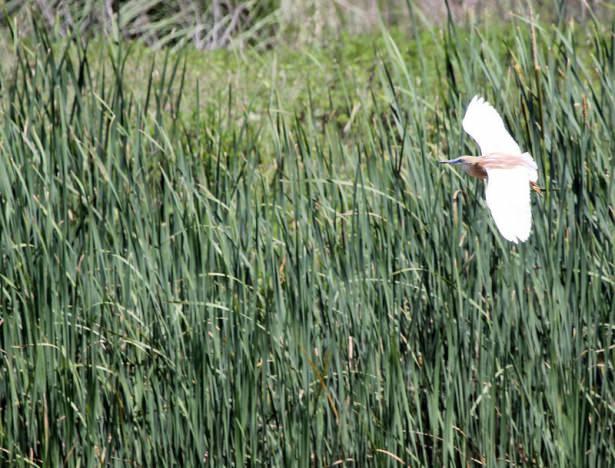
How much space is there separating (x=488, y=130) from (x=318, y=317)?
25.8 inches

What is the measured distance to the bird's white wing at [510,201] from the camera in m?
1.67

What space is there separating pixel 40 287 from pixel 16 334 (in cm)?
15

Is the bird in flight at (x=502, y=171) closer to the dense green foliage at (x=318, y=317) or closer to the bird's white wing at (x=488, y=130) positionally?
the bird's white wing at (x=488, y=130)

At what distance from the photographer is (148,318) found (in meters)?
2.58

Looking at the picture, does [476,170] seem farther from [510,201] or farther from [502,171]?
[510,201]

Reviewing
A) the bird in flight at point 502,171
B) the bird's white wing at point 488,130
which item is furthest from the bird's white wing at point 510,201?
the bird's white wing at point 488,130

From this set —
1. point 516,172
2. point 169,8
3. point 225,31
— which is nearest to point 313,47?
point 225,31

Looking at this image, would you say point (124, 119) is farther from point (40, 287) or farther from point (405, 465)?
point (405, 465)

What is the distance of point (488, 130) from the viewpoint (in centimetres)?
214

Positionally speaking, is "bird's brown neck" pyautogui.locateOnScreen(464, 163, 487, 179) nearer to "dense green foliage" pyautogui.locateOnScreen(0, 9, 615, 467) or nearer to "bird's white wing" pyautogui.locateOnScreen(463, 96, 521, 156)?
"bird's white wing" pyautogui.locateOnScreen(463, 96, 521, 156)

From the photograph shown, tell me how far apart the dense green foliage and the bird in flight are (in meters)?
0.34

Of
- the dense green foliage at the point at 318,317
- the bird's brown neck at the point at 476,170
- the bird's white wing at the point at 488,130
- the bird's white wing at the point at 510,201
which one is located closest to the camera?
the bird's white wing at the point at 510,201

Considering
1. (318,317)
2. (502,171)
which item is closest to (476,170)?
(502,171)

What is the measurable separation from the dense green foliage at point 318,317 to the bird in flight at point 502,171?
0.34 m
